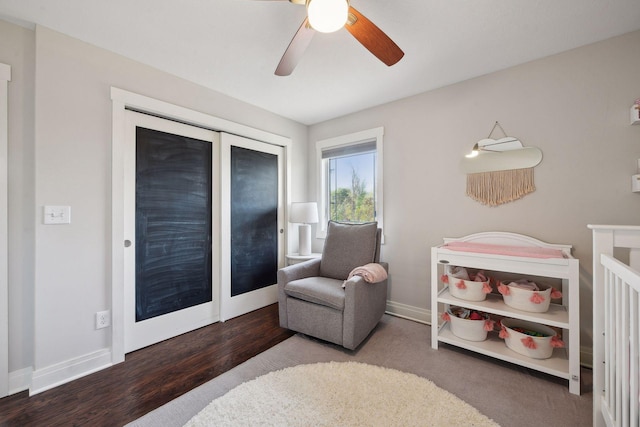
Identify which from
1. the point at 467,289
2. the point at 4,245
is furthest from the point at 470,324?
the point at 4,245

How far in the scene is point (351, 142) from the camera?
319 centimetres

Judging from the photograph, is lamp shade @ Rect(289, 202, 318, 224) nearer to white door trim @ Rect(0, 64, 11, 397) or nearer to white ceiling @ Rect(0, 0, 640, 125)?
white ceiling @ Rect(0, 0, 640, 125)

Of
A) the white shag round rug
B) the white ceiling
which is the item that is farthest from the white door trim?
the white shag round rug

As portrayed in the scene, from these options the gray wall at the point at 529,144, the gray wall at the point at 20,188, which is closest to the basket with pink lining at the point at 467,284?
the gray wall at the point at 529,144

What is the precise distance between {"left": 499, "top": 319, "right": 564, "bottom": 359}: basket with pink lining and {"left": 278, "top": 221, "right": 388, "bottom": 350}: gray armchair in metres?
0.99

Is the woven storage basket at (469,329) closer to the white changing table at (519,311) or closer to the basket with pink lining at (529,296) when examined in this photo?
the white changing table at (519,311)

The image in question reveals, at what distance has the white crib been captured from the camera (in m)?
0.90

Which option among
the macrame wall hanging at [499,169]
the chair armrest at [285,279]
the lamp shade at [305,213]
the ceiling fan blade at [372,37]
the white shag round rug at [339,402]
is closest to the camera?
the ceiling fan blade at [372,37]

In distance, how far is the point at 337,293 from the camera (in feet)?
6.88

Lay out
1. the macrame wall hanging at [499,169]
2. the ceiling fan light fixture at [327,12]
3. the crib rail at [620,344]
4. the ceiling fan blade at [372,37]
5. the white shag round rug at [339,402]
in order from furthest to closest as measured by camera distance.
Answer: the macrame wall hanging at [499,169] → the white shag round rug at [339,402] → the ceiling fan blade at [372,37] → the ceiling fan light fixture at [327,12] → the crib rail at [620,344]

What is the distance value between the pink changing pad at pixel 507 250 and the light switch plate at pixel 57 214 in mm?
2848

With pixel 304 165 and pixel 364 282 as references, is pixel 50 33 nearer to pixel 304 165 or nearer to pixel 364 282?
pixel 304 165

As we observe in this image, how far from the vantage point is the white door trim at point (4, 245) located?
160cm

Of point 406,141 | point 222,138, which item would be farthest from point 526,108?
point 222,138
